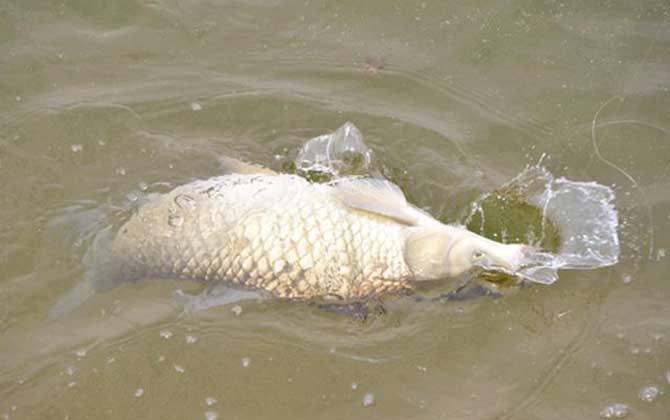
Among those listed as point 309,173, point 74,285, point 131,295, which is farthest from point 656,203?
point 74,285

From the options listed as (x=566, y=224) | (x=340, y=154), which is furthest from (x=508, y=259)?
(x=340, y=154)

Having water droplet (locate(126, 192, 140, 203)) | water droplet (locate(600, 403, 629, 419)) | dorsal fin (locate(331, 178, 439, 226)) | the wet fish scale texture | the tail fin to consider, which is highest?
dorsal fin (locate(331, 178, 439, 226))

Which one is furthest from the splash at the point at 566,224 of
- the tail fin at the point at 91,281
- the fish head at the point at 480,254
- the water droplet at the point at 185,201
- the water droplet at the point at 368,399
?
the tail fin at the point at 91,281

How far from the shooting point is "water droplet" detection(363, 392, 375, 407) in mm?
4156

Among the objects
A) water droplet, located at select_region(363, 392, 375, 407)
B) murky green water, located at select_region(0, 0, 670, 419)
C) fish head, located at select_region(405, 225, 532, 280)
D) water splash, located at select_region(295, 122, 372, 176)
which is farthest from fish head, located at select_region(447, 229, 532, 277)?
water splash, located at select_region(295, 122, 372, 176)

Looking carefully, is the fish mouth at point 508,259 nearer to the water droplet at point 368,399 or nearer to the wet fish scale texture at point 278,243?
the wet fish scale texture at point 278,243

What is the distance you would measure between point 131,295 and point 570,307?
2577 mm

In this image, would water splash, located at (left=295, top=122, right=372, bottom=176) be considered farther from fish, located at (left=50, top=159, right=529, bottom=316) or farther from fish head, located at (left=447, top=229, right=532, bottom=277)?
fish head, located at (left=447, top=229, right=532, bottom=277)

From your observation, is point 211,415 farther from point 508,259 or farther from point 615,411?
point 615,411

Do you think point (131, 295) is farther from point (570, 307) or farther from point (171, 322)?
point (570, 307)

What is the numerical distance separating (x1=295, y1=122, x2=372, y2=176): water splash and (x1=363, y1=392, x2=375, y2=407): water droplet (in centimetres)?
133

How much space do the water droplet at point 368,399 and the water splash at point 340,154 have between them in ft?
4.36

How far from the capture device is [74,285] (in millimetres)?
4473

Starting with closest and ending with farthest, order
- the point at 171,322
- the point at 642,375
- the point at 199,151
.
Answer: the point at 642,375
the point at 171,322
the point at 199,151
